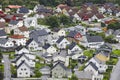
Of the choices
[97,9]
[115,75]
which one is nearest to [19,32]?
[115,75]

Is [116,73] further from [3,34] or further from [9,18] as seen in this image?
[9,18]

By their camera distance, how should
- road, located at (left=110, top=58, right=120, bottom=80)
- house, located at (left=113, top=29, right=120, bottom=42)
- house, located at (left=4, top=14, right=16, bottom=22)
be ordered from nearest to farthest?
road, located at (left=110, top=58, right=120, bottom=80)
house, located at (left=113, top=29, right=120, bottom=42)
house, located at (left=4, top=14, right=16, bottom=22)

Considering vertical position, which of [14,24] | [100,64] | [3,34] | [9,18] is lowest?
[100,64]

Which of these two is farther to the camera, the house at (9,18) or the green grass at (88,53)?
the house at (9,18)

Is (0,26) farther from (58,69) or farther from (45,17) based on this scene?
(58,69)

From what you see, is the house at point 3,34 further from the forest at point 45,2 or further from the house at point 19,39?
the forest at point 45,2

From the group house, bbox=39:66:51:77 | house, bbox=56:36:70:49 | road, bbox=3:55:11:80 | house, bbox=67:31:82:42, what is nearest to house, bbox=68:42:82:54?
house, bbox=56:36:70:49

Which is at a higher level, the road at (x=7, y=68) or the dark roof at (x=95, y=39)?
the dark roof at (x=95, y=39)

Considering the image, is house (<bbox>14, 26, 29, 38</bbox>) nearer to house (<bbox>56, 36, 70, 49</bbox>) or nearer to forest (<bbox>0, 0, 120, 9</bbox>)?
house (<bbox>56, 36, 70, 49</bbox>)

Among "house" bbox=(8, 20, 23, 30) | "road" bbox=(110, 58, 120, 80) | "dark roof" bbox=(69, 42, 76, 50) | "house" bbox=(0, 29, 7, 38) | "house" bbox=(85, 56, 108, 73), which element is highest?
"house" bbox=(8, 20, 23, 30)

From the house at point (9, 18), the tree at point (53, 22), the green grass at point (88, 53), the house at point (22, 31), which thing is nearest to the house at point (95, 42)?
the green grass at point (88, 53)

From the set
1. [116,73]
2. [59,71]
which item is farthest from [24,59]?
[116,73]
